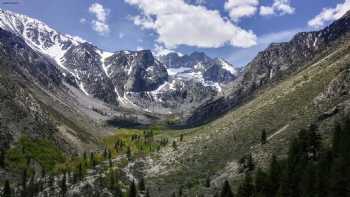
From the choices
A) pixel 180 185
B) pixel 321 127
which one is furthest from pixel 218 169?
pixel 321 127

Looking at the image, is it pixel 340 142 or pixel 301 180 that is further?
pixel 340 142

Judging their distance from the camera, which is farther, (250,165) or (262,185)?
(250,165)

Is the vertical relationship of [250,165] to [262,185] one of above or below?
above

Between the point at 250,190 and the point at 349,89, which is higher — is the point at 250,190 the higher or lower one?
A: the lower one

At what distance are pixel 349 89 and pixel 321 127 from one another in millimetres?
34948

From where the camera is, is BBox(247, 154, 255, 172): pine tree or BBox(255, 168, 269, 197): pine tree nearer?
BBox(255, 168, 269, 197): pine tree

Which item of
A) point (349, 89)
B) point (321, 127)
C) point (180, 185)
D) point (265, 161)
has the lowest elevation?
point (180, 185)

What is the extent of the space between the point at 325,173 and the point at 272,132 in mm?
102168

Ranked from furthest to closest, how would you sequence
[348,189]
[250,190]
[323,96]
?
[323,96], [250,190], [348,189]

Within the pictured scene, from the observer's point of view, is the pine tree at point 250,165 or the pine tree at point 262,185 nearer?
the pine tree at point 262,185

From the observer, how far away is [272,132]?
649 ft

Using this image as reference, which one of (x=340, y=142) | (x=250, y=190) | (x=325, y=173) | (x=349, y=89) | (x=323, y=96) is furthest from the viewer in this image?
(x=323, y=96)

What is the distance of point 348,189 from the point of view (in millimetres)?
84500

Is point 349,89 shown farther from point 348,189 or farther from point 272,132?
point 348,189
